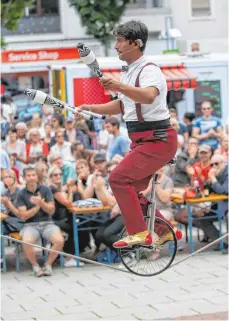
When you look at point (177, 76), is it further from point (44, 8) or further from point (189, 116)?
point (44, 8)

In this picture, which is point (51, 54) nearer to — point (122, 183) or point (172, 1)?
point (172, 1)

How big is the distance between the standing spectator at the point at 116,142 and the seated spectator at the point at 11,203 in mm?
2179

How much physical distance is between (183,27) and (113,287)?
18.7m

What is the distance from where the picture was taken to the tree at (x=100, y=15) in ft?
92.6

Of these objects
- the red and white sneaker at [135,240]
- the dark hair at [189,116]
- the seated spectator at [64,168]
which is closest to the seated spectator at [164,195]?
the seated spectator at [64,168]

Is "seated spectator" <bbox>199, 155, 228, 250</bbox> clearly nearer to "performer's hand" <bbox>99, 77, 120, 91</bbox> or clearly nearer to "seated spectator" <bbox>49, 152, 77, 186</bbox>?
"seated spectator" <bbox>49, 152, 77, 186</bbox>

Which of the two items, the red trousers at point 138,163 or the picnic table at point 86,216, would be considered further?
the picnic table at point 86,216

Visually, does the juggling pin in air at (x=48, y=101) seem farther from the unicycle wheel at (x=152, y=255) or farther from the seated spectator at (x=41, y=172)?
the seated spectator at (x=41, y=172)

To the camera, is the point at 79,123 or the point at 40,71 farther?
the point at 40,71

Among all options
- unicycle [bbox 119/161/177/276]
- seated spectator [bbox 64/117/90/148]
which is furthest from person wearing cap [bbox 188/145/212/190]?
unicycle [bbox 119/161/177/276]

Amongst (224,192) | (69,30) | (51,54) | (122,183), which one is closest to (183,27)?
(69,30)

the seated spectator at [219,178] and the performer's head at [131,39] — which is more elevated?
the performer's head at [131,39]

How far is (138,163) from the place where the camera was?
7.36 m

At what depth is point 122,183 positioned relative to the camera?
7.41 m
